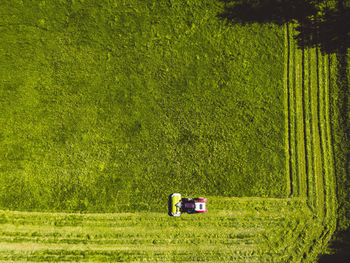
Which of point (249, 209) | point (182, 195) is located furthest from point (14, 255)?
point (249, 209)

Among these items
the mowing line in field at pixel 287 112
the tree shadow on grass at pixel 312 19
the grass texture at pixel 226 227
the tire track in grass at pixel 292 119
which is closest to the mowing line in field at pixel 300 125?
the grass texture at pixel 226 227

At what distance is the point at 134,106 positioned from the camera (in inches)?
323

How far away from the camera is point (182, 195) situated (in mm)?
8016

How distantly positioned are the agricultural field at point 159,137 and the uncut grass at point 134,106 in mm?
42

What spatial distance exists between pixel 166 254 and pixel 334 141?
8.21m

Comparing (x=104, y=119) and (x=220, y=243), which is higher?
(x=104, y=119)

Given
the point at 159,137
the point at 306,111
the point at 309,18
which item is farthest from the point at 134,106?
the point at 309,18

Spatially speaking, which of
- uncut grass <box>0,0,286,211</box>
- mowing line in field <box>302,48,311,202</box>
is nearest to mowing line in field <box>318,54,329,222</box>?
mowing line in field <box>302,48,311,202</box>

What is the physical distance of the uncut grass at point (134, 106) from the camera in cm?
795

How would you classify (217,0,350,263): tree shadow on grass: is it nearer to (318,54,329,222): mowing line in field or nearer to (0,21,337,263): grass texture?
(318,54,329,222): mowing line in field

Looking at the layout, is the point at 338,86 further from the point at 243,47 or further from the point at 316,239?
the point at 316,239

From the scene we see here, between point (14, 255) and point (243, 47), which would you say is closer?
point (14, 255)

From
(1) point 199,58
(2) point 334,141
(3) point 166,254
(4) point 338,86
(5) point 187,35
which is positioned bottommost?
(3) point 166,254

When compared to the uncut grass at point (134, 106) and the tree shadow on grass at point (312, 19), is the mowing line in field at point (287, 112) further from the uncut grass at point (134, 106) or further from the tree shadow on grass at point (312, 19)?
the tree shadow on grass at point (312, 19)
